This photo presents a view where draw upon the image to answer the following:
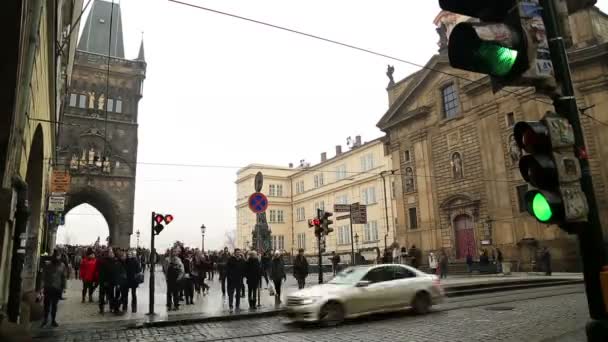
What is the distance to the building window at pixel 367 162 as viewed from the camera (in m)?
56.5

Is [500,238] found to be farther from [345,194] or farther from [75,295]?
[345,194]

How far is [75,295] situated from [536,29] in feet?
69.3

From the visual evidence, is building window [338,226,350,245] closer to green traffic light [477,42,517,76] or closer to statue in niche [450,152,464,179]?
statue in niche [450,152,464,179]

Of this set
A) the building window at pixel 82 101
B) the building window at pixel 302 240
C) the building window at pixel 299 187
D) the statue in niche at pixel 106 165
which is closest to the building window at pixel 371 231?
A: the building window at pixel 302 240

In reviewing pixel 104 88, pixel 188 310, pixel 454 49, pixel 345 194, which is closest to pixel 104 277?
pixel 188 310

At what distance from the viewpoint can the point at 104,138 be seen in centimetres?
4738

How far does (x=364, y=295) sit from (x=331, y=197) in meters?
52.1

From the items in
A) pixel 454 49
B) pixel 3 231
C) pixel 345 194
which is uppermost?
pixel 345 194

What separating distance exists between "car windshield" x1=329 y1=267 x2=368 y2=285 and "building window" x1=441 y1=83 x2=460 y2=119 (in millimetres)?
25877

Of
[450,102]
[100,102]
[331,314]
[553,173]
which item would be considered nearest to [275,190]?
[100,102]

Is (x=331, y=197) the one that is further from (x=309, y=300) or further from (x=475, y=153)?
(x=309, y=300)

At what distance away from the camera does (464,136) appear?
110 feet

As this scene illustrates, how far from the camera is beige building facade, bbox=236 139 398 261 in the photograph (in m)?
53.5

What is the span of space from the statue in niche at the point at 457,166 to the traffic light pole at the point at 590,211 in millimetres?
31684
